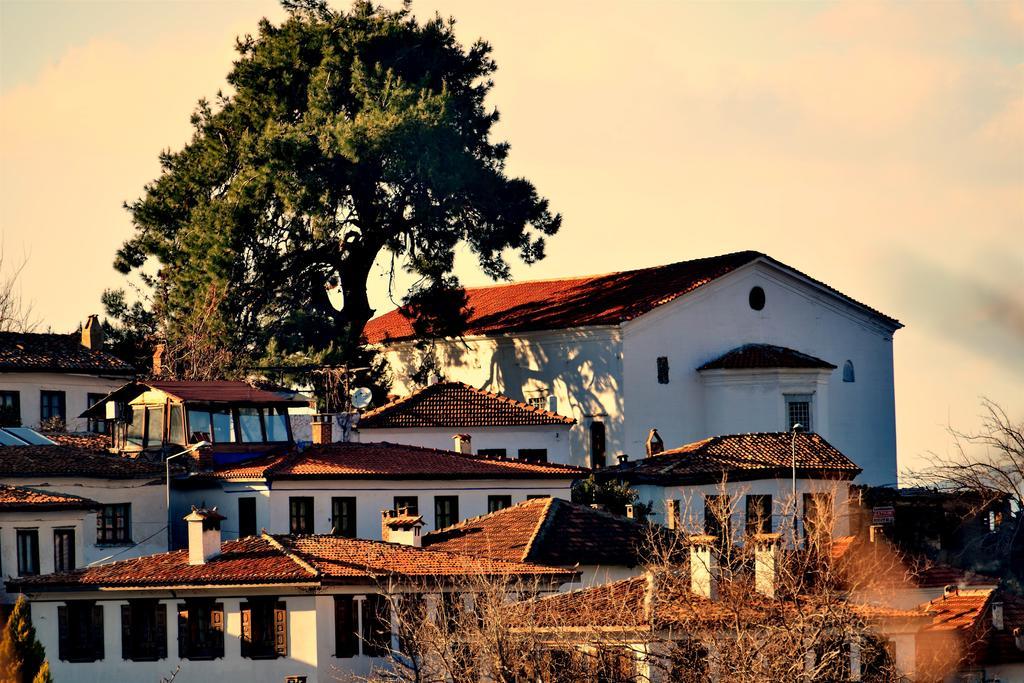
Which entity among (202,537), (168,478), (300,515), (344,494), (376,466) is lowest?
(202,537)

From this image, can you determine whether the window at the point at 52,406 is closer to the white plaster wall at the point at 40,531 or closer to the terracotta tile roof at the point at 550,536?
the white plaster wall at the point at 40,531

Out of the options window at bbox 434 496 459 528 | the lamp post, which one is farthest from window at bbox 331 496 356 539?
the lamp post

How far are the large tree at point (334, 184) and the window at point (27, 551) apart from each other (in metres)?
23.6

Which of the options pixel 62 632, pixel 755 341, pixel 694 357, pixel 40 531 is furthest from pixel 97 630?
pixel 755 341

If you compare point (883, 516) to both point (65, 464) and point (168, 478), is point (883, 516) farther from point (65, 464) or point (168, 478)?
point (65, 464)

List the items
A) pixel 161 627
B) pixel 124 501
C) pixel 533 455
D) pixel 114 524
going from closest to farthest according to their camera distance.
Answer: pixel 161 627
pixel 114 524
pixel 124 501
pixel 533 455

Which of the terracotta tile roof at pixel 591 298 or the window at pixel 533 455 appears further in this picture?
the terracotta tile roof at pixel 591 298

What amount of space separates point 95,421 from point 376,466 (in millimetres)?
17050

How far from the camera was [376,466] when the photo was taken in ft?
177

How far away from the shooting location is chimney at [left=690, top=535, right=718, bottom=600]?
133 ft

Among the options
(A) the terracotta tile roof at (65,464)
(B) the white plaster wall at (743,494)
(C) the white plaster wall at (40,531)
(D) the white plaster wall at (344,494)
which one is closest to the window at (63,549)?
(C) the white plaster wall at (40,531)

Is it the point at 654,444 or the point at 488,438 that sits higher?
the point at 488,438

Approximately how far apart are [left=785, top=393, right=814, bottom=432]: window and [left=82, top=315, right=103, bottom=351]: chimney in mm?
21614

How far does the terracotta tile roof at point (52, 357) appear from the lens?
227 feet
